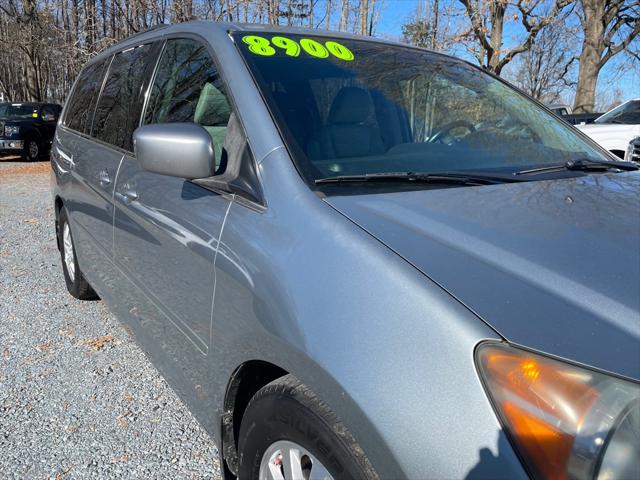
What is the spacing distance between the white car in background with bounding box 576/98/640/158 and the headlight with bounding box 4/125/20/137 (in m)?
15.2

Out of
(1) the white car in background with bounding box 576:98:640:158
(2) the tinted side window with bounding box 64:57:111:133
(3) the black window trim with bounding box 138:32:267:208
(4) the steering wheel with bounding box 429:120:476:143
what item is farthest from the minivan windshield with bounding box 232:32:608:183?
(1) the white car in background with bounding box 576:98:640:158

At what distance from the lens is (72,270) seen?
13.8 ft

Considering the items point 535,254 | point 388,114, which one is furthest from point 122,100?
point 535,254

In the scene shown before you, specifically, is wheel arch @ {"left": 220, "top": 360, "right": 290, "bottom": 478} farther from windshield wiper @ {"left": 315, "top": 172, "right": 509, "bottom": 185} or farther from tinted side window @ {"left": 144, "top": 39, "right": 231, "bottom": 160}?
tinted side window @ {"left": 144, "top": 39, "right": 231, "bottom": 160}

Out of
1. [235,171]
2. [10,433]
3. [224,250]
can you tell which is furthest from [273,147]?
[10,433]

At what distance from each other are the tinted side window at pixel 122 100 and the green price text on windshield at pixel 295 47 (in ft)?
2.84

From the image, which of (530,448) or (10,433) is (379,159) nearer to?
(530,448)

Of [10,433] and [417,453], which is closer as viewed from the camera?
[417,453]

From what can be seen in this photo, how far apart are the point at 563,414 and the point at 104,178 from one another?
8.44ft

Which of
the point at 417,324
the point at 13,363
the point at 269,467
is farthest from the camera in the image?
the point at 13,363

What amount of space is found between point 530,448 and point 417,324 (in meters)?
0.32

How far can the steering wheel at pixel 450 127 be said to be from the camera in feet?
7.54

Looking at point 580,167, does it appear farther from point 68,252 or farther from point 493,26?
point 493,26

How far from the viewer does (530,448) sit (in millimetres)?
1057
